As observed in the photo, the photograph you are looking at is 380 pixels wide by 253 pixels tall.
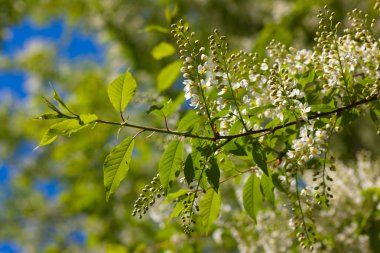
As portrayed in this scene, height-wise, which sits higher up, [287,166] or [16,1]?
[16,1]

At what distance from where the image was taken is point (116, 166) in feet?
6.02

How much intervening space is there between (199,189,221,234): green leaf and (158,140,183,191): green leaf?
1.25 ft

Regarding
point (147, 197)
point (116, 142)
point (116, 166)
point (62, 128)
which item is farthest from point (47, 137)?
point (116, 142)

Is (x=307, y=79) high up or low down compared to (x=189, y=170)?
up

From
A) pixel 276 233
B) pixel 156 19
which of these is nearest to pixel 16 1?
pixel 156 19

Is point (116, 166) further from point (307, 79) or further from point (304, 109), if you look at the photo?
point (307, 79)

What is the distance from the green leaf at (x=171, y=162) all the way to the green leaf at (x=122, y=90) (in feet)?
0.81

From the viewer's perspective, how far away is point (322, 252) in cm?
326

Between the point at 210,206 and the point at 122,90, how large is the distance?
0.70 metres

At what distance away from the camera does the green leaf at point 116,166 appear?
1.82 m

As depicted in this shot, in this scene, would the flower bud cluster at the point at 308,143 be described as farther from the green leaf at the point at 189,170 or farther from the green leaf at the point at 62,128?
the green leaf at the point at 62,128

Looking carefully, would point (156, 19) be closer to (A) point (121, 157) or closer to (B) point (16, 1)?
(B) point (16, 1)

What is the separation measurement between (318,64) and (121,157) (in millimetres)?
930

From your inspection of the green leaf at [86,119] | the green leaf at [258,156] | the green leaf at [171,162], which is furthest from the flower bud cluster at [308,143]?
the green leaf at [86,119]
